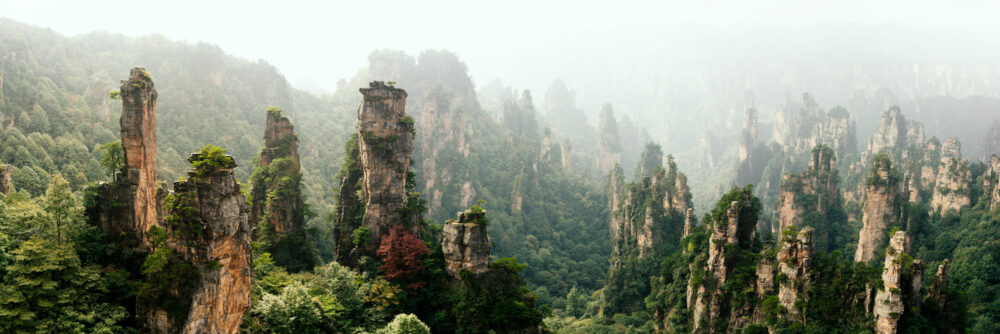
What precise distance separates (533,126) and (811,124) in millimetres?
60293

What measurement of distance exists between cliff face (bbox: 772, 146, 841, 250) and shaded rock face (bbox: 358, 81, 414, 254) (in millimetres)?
46338

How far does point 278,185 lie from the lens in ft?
128

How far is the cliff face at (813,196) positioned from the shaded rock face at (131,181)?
60.9 meters

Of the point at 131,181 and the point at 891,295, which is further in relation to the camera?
the point at 891,295

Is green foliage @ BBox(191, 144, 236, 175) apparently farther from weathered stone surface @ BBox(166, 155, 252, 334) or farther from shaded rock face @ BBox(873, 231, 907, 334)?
shaded rock face @ BBox(873, 231, 907, 334)

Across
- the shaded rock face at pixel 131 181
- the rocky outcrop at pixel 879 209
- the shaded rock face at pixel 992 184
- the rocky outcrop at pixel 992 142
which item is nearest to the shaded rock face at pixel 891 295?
the rocky outcrop at pixel 879 209

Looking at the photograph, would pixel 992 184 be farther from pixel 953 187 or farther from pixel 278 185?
pixel 278 185

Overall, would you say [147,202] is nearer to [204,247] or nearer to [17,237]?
[17,237]

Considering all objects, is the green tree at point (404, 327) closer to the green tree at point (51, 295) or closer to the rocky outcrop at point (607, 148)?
the green tree at point (51, 295)

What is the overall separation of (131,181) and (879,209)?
5887cm

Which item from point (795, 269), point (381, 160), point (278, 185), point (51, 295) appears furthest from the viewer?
point (278, 185)

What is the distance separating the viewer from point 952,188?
5828 cm

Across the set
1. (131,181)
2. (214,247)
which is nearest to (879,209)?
(214,247)

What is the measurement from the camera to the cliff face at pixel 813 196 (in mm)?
62188
